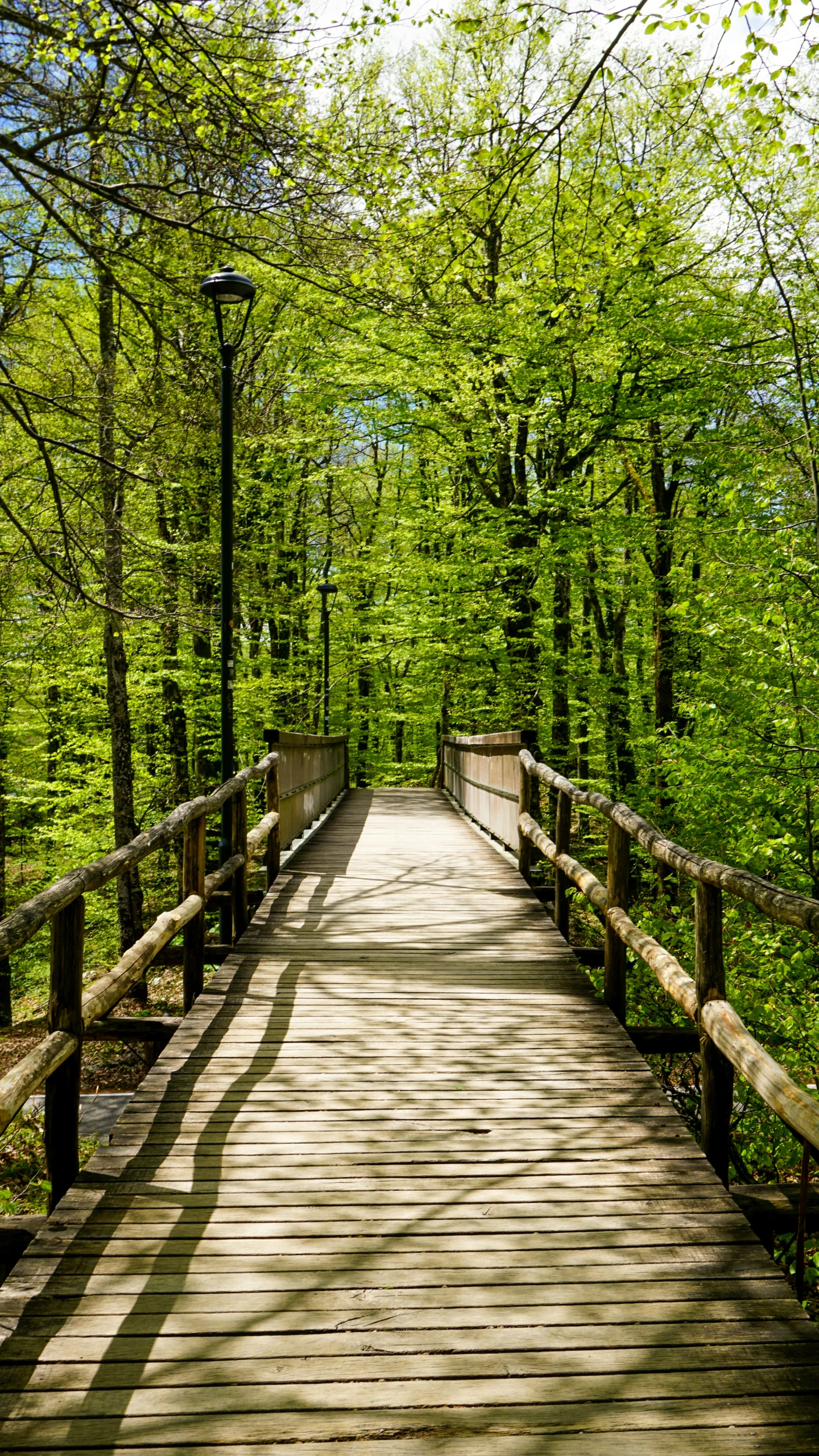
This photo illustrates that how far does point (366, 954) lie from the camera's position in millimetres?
5785

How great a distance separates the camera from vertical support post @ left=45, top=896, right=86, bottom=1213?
3094 millimetres

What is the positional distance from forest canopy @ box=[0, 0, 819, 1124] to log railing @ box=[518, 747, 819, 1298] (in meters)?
2.58

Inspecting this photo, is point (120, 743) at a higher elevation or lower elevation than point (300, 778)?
higher

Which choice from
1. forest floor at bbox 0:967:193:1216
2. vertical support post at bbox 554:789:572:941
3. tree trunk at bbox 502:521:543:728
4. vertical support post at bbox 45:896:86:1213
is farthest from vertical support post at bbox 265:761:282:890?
tree trunk at bbox 502:521:543:728

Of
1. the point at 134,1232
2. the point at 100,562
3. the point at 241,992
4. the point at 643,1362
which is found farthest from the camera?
A: the point at 100,562

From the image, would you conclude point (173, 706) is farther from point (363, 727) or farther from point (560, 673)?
point (363, 727)

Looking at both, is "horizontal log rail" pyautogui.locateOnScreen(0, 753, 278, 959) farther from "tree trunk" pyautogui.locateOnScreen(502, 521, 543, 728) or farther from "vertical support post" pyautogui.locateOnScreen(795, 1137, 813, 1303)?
"tree trunk" pyautogui.locateOnScreen(502, 521, 543, 728)

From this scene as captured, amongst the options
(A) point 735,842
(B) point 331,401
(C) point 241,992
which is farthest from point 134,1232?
(B) point 331,401

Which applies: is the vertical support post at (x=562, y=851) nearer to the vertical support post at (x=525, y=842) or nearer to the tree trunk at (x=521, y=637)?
the vertical support post at (x=525, y=842)

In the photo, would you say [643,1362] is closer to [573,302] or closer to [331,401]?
[573,302]

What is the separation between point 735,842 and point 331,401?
12181mm

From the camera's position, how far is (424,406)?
18.5 meters

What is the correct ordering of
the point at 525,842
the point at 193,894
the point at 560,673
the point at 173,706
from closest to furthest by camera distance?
the point at 193,894 → the point at 525,842 → the point at 173,706 → the point at 560,673

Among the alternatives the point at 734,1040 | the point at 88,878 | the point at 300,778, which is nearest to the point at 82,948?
the point at 88,878
